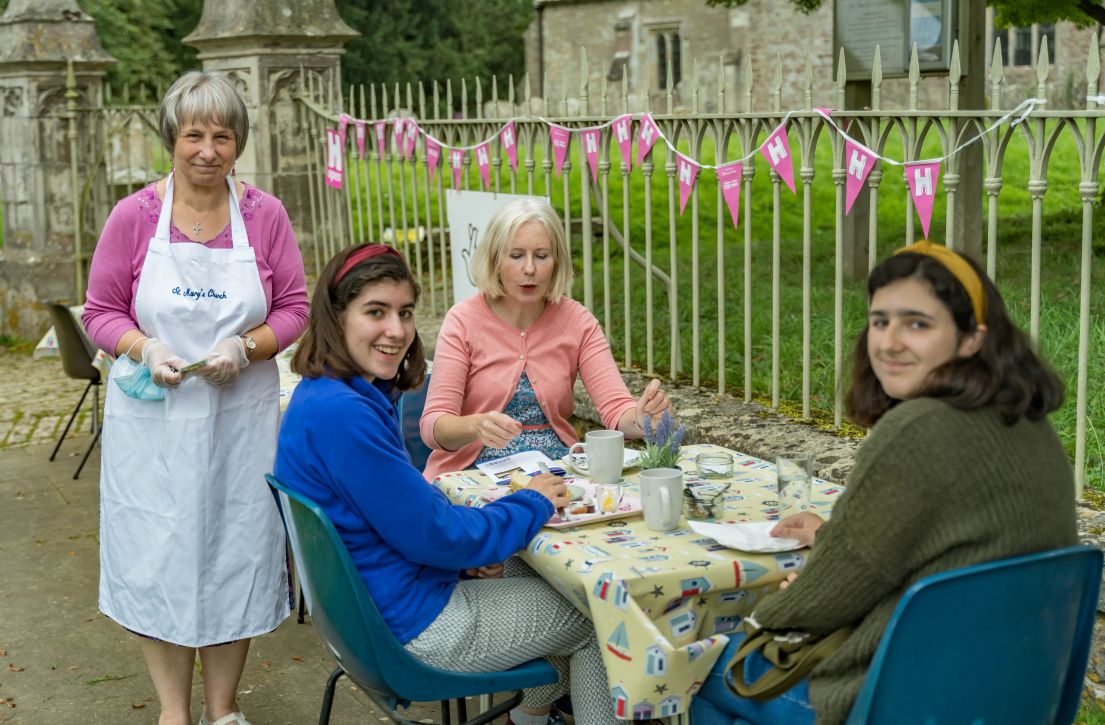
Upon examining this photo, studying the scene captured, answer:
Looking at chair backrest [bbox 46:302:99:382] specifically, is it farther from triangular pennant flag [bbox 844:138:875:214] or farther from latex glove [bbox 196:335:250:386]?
triangular pennant flag [bbox 844:138:875:214]

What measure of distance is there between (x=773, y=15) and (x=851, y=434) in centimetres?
3324

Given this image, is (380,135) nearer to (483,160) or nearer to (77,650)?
(483,160)

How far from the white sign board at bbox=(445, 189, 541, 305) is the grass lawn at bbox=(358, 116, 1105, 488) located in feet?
1.15

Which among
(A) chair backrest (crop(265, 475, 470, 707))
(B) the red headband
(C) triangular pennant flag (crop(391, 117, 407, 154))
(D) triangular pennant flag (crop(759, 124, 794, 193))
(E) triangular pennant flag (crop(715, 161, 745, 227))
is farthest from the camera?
(C) triangular pennant flag (crop(391, 117, 407, 154))

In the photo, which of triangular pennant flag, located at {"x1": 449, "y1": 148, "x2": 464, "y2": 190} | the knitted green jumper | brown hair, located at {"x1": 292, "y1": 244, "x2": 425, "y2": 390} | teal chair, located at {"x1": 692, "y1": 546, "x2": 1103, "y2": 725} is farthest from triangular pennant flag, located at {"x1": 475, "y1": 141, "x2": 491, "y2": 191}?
teal chair, located at {"x1": 692, "y1": 546, "x2": 1103, "y2": 725}

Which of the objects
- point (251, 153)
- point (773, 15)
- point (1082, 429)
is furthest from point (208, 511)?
point (773, 15)

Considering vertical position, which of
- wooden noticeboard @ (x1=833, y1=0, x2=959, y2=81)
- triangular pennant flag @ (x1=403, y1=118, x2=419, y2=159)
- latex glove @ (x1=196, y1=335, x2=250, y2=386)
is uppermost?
wooden noticeboard @ (x1=833, y1=0, x2=959, y2=81)

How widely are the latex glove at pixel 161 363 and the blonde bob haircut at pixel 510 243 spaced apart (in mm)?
1004

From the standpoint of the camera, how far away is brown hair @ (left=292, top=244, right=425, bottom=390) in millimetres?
3045

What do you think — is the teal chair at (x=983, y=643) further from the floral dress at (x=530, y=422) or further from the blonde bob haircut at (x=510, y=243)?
the blonde bob haircut at (x=510, y=243)

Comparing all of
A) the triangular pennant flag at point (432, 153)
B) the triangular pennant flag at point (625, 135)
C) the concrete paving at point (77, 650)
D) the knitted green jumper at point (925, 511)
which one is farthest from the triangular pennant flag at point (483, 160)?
the knitted green jumper at point (925, 511)

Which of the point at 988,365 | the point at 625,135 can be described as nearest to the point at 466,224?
the point at 625,135

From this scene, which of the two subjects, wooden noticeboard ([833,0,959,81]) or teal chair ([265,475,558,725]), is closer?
teal chair ([265,475,558,725])

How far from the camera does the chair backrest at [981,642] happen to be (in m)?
2.23
